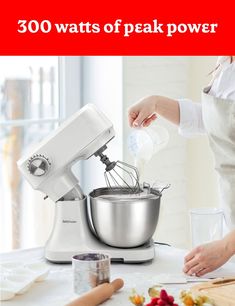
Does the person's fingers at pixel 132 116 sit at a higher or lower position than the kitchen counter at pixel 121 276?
higher

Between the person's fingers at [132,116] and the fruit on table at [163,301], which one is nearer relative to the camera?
the fruit on table at [163,301]

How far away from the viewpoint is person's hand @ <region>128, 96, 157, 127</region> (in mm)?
2500

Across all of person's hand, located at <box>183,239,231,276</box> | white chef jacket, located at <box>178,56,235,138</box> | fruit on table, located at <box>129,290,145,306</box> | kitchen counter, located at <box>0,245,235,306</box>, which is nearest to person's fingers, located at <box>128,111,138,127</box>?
white chef jacket, located at <box>178,56,235,138</box>

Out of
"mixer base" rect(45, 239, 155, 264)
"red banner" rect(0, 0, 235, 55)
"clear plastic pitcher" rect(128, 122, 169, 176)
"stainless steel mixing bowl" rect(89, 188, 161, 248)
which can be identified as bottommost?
"mixer base" rect(45, 239, 155, 264)

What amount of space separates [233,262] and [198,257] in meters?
0.23

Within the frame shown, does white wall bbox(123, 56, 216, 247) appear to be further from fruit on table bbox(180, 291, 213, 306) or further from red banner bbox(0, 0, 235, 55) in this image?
fruit on table bbox(180, 291, 213, 306)

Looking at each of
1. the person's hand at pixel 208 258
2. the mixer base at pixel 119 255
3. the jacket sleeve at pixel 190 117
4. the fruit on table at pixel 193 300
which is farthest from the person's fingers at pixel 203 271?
the jacket sleeve at pixel 190 117

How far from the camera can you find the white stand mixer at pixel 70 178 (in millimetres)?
2205

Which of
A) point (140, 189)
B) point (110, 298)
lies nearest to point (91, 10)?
point (140, 189)

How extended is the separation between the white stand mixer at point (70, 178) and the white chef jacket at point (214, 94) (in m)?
0.42

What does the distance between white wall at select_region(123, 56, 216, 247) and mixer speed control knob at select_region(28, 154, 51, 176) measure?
4.20 feet

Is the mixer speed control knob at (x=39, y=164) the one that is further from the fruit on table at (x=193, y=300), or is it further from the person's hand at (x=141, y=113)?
the fruit on table at (x=193, y=300)

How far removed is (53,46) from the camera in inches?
139

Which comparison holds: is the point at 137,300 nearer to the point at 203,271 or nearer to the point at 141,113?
the point at 203,271
